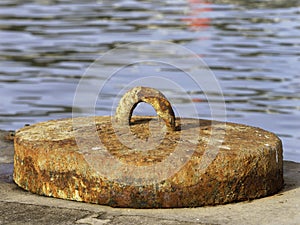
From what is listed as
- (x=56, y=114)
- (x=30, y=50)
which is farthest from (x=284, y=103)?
(x=30, y=50)

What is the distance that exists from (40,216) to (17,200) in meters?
0.32

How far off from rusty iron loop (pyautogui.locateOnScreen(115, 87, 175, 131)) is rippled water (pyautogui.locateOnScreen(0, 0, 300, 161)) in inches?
129

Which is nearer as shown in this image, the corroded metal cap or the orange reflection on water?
the corroded metal cap

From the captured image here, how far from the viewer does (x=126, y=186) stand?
3980mm

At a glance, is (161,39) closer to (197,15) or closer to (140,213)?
(197,15)

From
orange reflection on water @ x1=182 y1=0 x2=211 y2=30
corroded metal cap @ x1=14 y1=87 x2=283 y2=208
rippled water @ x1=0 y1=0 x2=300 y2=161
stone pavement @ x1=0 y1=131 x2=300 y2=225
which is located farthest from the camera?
orange reflection on water @ x1=182 y1=0 x2=211 y2=30

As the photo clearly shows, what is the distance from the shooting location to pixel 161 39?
13.3 meters

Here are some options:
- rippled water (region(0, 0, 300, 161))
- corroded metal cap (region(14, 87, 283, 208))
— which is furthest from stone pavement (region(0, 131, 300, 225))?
rippled water (region(0, 0, 300, 161))

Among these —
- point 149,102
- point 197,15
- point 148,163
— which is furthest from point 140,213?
point 197,15

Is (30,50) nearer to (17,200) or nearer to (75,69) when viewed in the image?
(75,69)

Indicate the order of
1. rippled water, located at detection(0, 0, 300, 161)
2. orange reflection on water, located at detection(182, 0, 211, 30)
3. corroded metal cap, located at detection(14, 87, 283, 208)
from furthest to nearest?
orange reflection on water, located at detection(182, 0, 211, 30) < rippled water, located at detection(0, 0, 300, 161) < corroded metal cap, located at detection(14, 87, 283, 208)

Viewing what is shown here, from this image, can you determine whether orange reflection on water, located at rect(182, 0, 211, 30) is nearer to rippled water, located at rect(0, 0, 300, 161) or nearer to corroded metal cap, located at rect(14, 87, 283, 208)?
rippled water, located at rect(0, 0, 300, 161)

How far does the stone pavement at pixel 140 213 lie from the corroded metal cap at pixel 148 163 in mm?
48

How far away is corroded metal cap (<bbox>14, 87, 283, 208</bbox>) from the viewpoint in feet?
13.1
